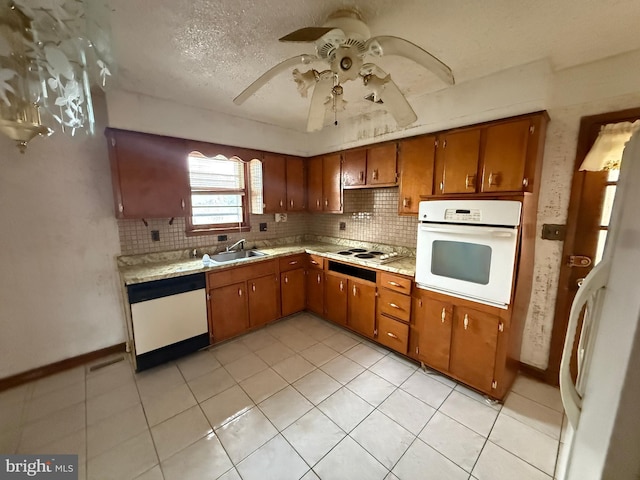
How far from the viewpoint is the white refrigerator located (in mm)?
571

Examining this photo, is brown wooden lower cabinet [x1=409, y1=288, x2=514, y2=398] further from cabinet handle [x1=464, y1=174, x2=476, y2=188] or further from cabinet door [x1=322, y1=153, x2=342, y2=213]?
cabinet door [x1=322, y1=153, x2=342, y2=213]

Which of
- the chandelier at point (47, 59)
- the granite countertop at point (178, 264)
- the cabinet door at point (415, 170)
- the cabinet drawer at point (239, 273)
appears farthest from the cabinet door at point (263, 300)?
the chandelier at point (47, 59)

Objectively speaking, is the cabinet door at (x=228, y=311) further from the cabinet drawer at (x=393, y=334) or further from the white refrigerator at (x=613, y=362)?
the white refrigerator at (x=613, y=362)

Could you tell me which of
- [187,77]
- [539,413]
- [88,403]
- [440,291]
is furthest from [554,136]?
[88,403]

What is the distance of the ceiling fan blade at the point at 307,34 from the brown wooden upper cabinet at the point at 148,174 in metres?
1.89

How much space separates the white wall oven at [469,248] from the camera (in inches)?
69.2

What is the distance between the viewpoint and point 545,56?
169 centimetres

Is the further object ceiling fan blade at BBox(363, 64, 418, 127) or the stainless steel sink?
the stainless steel sink

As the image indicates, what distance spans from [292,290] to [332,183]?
58.0 inches

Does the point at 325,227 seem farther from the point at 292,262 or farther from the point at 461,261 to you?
the point at 461,261

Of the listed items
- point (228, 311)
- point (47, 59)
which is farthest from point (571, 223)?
point (47, 59)

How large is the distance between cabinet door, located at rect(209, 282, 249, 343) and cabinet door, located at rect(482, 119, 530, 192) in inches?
99.3

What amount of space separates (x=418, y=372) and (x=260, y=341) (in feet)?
5.32

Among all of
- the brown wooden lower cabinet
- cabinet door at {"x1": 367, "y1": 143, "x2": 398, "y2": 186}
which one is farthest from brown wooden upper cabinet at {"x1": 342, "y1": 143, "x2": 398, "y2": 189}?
the brown wooden lower cabinet
